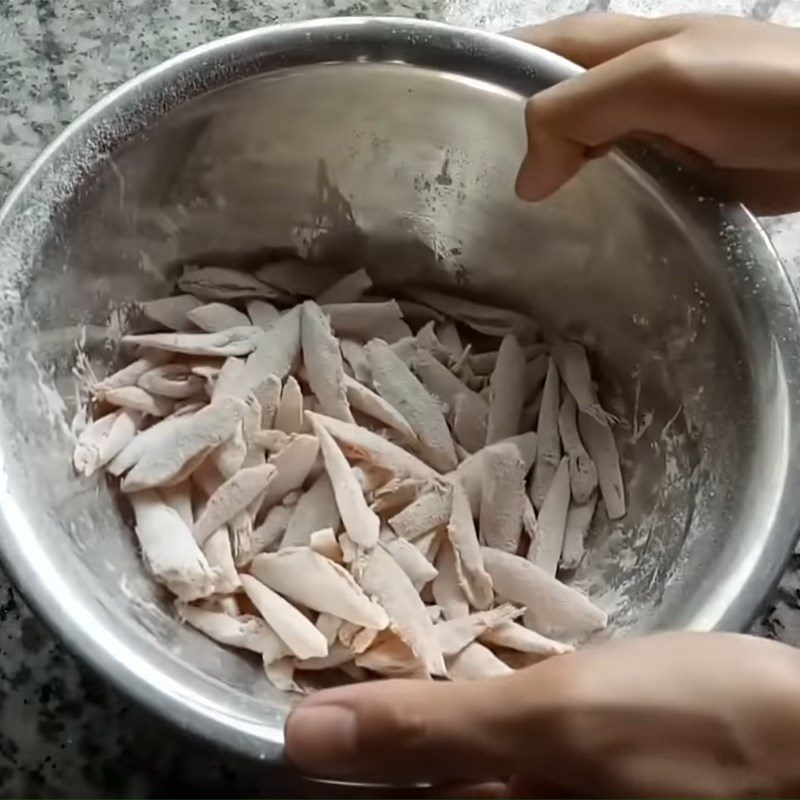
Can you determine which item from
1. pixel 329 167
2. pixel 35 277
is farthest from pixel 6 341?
pixel 329 167

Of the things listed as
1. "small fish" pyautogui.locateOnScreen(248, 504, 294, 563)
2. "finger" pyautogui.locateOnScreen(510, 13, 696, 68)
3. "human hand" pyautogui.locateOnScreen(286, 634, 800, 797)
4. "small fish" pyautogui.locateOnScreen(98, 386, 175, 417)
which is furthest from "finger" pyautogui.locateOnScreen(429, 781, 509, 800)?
"finger" pyautogui.locateOnScreen(510, 13, 696, 68)

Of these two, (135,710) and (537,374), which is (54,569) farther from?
(537,374)

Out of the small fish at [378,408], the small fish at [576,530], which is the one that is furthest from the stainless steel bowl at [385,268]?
→ the small fish at [378,408]

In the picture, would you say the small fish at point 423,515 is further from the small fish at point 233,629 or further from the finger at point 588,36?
the finger at point 588,36

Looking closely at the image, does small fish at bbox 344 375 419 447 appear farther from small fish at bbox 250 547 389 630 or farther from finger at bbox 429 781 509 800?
finger at bbox 429 781 509 800

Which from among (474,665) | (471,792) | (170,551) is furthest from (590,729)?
(170,551)

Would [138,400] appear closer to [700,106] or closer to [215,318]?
[215,318]
